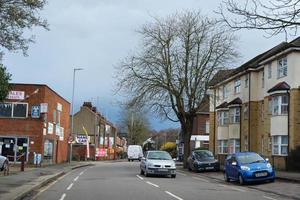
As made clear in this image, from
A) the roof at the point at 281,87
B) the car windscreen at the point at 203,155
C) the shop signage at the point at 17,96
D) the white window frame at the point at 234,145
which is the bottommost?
the car windscreen at the point at 203,155

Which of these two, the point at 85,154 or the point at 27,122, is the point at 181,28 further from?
the point at 85,154

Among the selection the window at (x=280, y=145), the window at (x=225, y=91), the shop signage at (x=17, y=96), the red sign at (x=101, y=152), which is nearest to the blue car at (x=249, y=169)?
the window at (x=280, y=145)

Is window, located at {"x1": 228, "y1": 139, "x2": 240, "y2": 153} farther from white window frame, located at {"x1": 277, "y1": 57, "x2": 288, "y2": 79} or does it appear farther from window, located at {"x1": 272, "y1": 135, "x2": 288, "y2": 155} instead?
white window frame, located at {"x1": 277, "y1": 57, "x2": 288, "y2": 79}

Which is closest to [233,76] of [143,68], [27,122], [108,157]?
[143,68]

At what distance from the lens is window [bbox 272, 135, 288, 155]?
40719mm

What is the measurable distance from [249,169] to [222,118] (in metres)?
30.4

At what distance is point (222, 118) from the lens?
56781 mm

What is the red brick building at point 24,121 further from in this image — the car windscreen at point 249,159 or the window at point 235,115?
the car windscreen at point 249,159

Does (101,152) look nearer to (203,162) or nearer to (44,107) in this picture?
(44,107)

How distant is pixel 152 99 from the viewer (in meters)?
48.2

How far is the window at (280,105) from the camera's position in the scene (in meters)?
40.8

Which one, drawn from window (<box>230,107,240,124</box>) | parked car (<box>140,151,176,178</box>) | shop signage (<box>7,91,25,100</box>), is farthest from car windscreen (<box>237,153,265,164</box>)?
shop signage (<box>7,91,25,100</box>)

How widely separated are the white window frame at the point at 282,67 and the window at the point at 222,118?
14.6 meters

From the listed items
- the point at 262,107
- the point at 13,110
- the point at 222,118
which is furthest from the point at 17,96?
the point at 222,118
